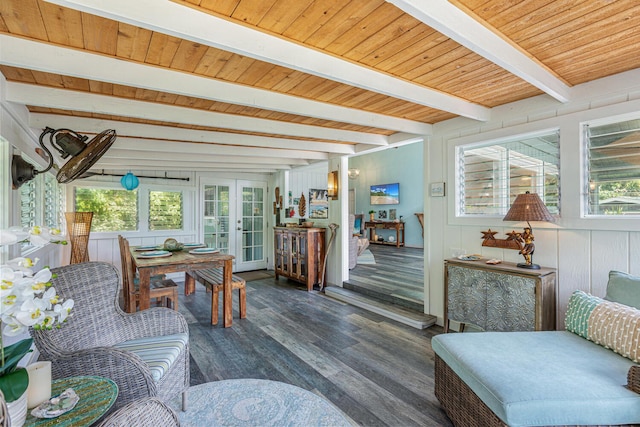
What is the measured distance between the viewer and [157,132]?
3.21m

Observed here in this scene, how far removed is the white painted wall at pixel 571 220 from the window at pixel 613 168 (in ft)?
0.30

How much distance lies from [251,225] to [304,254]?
2129 millimetres

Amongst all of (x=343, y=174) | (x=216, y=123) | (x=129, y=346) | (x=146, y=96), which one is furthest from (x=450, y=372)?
(x=343, y=174)

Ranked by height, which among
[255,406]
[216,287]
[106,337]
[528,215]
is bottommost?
[255,406]

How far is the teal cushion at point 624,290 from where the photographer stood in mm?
1880

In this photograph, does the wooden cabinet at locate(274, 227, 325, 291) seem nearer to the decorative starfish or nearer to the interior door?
the interior door

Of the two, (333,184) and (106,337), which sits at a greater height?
(333,184)

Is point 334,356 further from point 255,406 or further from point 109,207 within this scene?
point 109,207

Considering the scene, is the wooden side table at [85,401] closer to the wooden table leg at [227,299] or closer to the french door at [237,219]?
the wooden table leg at [227,299]

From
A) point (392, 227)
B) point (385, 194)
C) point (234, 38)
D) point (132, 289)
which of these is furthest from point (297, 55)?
point (385, 194)

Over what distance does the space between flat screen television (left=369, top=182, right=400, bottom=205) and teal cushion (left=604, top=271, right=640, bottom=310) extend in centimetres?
745

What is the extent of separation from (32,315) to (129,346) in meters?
Answer: 1.15

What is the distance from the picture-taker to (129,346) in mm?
1896

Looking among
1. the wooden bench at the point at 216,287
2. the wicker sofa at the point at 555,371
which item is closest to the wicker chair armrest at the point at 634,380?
the wicker sofa at the point at 555,371
